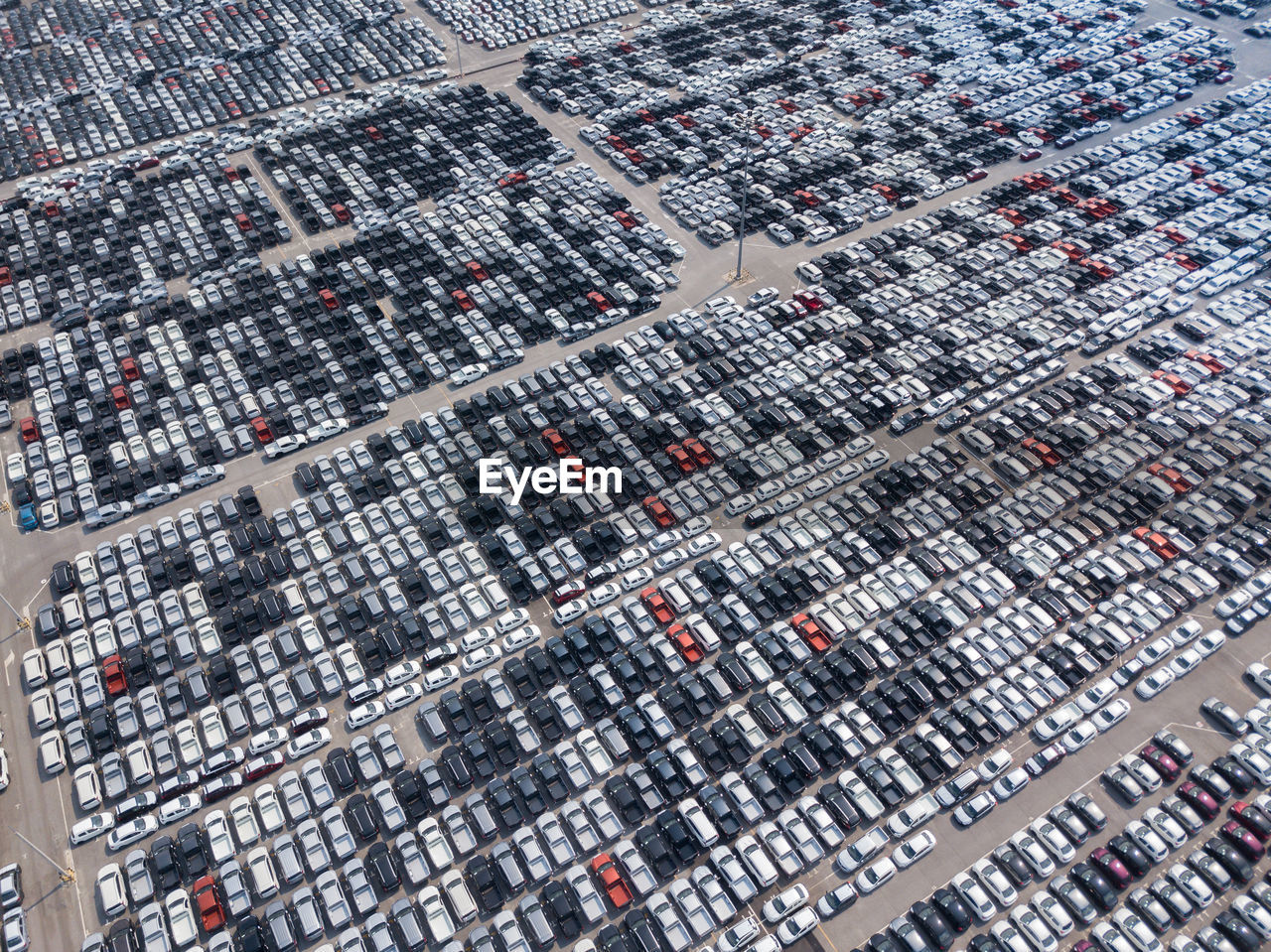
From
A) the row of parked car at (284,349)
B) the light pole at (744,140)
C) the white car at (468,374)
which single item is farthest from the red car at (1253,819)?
the white car at (468,374)

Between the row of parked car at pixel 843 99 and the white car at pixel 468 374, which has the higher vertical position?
the row of parked car at pixel 843 99

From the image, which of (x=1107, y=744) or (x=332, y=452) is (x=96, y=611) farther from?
(x=1107, y=744)

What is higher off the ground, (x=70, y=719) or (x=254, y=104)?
(x=254, y=104)

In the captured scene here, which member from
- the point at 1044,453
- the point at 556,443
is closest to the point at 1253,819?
the point at 1044,453

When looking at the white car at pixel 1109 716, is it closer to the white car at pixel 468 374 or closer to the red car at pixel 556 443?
the red car at pixel 556 443

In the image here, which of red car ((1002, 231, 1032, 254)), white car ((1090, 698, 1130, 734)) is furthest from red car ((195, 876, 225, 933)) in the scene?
red car ((1002, 231, 1032, 254))

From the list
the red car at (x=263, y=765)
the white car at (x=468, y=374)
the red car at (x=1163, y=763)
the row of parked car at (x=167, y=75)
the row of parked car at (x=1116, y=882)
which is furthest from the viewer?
the row of parked car at (x=167, y=75)

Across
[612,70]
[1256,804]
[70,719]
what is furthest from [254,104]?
[1256,804]
